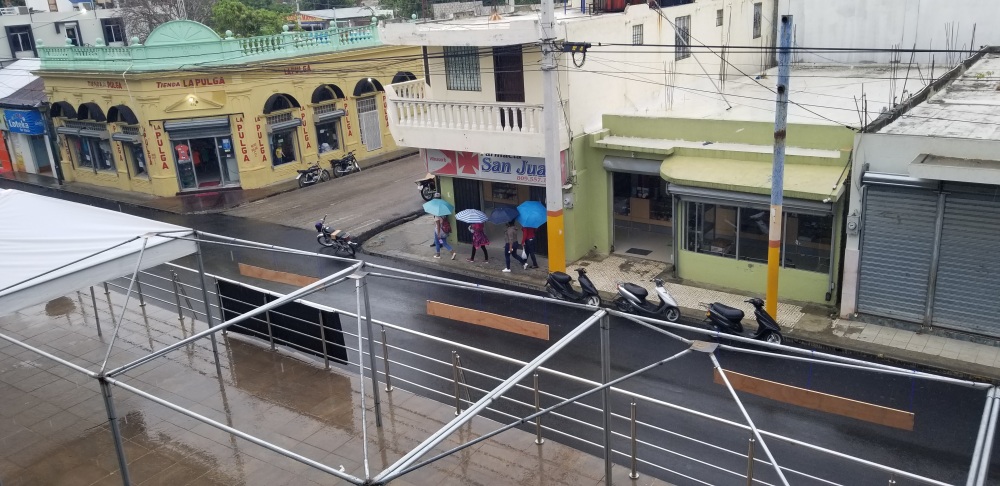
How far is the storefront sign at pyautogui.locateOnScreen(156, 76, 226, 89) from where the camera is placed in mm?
29422

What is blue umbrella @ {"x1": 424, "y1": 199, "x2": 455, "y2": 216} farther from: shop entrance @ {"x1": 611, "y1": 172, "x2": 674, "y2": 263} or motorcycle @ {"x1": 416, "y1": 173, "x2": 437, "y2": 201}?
motorcycle @ {"x1": 416, "y1": 173, "x2": 437, "y2": 201}

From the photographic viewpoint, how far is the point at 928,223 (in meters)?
15.3

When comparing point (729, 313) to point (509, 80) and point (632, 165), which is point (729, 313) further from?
point (509, 80)

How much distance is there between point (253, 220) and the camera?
2719 centimetres

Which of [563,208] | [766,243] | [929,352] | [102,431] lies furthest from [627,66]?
[102,431]

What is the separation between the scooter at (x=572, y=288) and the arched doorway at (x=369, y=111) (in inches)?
765

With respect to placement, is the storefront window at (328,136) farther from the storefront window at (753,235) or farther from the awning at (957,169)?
the awning at (957,169)

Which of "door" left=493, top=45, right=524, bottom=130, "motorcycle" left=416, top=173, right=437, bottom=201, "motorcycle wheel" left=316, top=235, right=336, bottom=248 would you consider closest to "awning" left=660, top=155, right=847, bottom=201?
"door" left=493, top=45, right=524, bottom=130

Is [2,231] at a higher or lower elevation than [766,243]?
higher

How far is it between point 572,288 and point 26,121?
28.8 metres

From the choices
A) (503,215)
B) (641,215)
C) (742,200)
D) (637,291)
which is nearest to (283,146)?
(503,215)

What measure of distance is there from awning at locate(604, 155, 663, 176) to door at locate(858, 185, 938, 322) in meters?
5.18

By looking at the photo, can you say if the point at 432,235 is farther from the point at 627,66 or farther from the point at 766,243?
the point at 766,243

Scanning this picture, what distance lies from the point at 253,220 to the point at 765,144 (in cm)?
1698
